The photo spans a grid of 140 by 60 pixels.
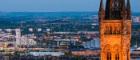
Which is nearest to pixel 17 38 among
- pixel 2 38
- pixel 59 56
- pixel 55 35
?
pixel 2 38

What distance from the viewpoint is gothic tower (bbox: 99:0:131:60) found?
30688mm

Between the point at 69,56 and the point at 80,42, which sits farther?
the point at 80,42

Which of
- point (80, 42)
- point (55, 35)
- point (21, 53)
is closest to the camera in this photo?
point (21, 53)

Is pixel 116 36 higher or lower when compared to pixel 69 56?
higher

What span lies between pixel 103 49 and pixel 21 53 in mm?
78210

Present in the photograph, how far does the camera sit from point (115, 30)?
30.8 metres

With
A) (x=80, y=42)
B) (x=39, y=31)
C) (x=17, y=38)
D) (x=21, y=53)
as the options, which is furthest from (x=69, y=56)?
(x=39, y=31)

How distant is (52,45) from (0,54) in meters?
19.3

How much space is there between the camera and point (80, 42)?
12694 centimetres

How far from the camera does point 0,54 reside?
110 metres

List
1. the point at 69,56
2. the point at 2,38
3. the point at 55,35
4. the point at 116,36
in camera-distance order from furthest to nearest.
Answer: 1. the point at 55,35
2. the point at 2,38
3. the point at 69,56
4. the point at 116,36

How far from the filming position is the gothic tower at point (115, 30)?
30.7m

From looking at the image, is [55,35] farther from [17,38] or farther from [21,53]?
[21,53]

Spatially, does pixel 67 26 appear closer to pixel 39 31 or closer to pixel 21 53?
pixel 39 31
